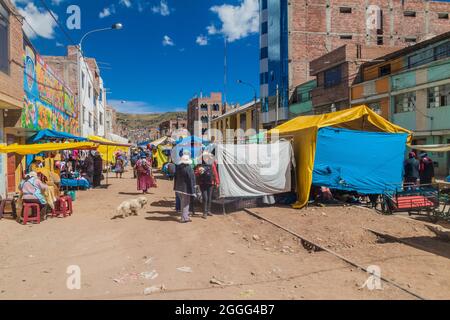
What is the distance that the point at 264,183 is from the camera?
39.1 ft

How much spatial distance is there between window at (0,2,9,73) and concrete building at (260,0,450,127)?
31321 mm

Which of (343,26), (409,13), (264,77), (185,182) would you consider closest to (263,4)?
(264,77)

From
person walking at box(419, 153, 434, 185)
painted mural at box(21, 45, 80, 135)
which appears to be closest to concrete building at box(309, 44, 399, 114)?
person walking at box(419, 153, 434, 185)

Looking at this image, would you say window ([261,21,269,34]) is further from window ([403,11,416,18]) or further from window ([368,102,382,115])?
window ([368,102,382,115])

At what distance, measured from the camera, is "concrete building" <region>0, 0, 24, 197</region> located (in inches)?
523

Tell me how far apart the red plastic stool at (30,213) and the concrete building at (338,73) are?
27.5 m

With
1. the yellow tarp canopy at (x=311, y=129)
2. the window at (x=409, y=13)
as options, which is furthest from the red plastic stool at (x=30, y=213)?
the window at (x=409, y=13)

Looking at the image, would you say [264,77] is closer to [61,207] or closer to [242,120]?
[242,120]

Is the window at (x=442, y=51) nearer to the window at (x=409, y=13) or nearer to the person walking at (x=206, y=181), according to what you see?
the person walking at (x=206, y=181)

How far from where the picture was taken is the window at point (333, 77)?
108 feet

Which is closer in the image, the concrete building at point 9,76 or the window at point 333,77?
the concrete building at point 9,76

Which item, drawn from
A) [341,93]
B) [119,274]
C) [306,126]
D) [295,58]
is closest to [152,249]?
[119,274]

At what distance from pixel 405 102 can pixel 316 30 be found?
20413mm

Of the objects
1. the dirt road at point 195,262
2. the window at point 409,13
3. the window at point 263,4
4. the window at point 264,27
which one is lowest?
the dirt road at point 195,262
